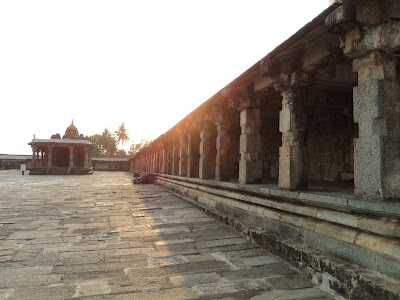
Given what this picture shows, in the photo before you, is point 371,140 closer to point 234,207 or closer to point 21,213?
point 234,207

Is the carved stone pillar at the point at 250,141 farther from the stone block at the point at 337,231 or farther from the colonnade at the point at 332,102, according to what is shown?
the stone block at the point at 337,231

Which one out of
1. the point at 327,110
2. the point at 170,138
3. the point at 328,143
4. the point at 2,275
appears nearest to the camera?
the point at 2,275

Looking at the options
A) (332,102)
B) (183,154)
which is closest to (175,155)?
(183,154)

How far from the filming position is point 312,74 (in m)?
4.24

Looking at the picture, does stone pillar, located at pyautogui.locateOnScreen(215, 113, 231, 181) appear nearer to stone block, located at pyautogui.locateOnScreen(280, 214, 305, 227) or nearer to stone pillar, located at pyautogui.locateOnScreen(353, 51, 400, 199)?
stone block, located at pyautogui.locateOnScreen(280, 214, 305, 227)

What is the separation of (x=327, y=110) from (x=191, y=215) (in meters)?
4.68

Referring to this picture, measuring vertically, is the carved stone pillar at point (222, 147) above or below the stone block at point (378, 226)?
above

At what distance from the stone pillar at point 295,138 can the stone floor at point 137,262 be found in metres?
1.22

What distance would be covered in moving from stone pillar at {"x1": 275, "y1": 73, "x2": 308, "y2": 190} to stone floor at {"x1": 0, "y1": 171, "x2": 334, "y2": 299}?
122 cm

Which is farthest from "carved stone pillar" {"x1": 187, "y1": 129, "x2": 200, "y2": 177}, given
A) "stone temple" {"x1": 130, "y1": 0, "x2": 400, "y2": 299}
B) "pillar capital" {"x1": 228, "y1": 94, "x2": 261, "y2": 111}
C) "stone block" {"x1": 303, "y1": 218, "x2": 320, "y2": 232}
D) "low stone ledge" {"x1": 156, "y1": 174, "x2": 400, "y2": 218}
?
"stone block" {"x1": 303, "y1": 218, "x2": 320, "y2": 232}

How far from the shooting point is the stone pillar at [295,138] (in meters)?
4.29

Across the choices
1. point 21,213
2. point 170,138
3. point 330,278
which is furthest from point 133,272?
point 170,138

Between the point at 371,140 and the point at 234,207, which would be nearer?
the point at 371,140

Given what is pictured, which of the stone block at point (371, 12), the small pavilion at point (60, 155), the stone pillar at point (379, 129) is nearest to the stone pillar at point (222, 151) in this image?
the stone pillar at point (379, 129)
